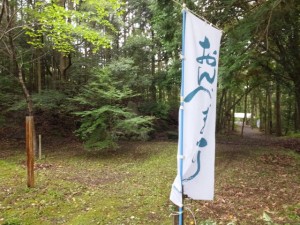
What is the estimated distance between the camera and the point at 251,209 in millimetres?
5344

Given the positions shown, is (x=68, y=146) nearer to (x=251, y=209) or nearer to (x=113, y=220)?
(x=113, y=220)

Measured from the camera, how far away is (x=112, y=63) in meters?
13.4

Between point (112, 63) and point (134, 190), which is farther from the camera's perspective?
point (112, 63)

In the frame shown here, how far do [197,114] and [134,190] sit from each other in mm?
4184

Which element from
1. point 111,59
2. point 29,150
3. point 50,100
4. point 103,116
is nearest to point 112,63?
point 111,59

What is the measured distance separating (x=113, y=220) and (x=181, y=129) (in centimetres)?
284

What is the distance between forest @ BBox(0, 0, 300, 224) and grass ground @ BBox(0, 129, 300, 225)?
0.46 feet

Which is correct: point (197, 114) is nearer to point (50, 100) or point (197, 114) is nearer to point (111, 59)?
point (50, 100)

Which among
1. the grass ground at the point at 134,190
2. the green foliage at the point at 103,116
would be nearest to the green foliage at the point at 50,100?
the green foliage at the point at 103,116

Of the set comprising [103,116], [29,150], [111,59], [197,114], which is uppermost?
[111,59]

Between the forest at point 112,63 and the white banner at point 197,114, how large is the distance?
7.21ft

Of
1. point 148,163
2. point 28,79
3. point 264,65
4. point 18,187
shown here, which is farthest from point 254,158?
point 28,79

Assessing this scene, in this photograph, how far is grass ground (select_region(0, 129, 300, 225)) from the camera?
5059 millimetres

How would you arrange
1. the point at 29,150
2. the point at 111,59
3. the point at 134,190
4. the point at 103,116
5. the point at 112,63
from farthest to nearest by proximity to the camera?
1. the point at 111,59
2. the point at 112,63
3. the point at 103,116
4. the point at 134,190
5. the point at 29,150
